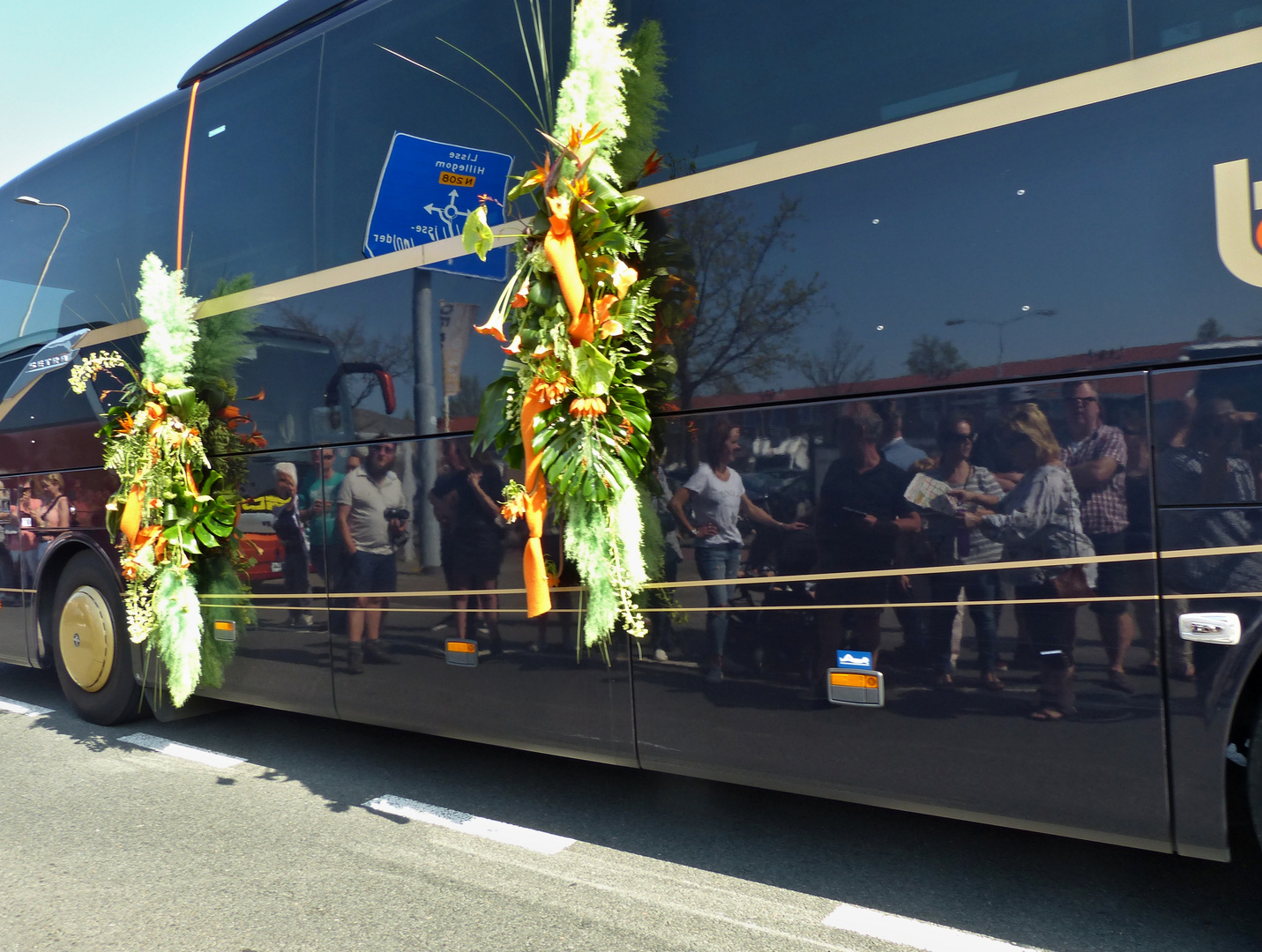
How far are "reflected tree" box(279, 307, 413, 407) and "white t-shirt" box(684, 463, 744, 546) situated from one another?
1.67m

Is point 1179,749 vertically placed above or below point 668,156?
below

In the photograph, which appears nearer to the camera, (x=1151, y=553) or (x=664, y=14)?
(x=1151, y=553)

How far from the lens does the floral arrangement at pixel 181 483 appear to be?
5496mm

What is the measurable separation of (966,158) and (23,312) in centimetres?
673

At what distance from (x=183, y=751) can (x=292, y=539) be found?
1765 mm

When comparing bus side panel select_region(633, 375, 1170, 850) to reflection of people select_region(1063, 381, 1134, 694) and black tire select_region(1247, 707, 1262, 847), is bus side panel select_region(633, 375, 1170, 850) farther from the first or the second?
black tire select_region(1247, 707, 1262, 847)

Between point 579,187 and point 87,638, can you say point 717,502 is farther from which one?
point 87,638

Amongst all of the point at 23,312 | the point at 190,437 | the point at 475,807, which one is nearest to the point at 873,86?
the point at 475,807

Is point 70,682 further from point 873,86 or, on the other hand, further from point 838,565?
point 873,86

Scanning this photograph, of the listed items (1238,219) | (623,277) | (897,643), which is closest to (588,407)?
(623,277)

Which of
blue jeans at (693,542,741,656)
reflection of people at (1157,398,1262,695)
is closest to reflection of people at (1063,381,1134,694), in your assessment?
reflection of people at (1157,398,1262,695)

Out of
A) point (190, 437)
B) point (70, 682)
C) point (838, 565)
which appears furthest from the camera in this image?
point (70, 682)

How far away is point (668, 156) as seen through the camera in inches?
144

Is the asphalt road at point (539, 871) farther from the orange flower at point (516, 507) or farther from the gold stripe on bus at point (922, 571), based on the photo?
the orange flower at point (516, 507)
